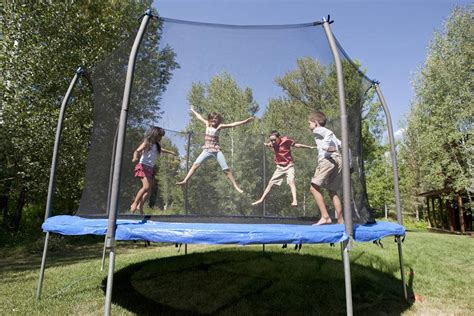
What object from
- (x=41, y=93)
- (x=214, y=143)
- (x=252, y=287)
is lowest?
(x=252, y=287)

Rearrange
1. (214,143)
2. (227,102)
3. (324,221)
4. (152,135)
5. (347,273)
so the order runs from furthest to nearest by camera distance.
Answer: (214,143) → (152,135) → (227,102) → (324,221) → (347,273)

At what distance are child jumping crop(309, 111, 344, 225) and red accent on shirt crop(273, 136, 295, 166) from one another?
2.08 feet

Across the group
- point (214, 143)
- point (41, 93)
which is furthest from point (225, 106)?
point (41, 93)

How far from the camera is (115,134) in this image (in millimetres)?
3760

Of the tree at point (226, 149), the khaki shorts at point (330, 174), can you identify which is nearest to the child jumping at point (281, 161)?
the tree at point (226, 149)

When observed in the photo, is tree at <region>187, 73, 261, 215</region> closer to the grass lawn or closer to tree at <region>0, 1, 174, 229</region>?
the grass lawn

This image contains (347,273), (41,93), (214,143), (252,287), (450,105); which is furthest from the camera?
(450,105)

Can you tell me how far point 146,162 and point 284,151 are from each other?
1.64 m

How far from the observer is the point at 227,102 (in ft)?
13.0

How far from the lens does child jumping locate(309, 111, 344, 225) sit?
3010mm

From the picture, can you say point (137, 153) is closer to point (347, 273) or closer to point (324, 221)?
point (324, 221)

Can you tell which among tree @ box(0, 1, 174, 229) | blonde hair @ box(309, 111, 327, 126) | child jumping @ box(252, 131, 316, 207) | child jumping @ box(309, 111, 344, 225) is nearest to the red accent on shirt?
child jumping @ box(252, 131, 316, 207)

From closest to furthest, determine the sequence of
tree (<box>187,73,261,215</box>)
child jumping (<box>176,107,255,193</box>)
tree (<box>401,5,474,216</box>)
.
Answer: tree (<box>187,73,261,215</box>) → child jumping (<box>176,107,255,193</box>) → tree (<box>401,5,474,216</box>)

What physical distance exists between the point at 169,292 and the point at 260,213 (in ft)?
4.21
